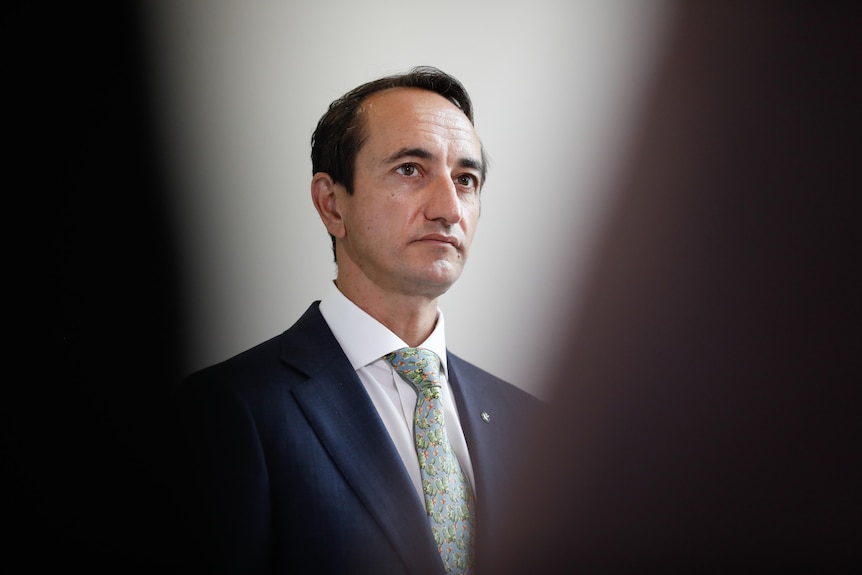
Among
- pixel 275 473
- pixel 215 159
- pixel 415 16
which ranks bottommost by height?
pixel 275 473

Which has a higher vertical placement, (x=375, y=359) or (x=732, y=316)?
(x=732, y=316)

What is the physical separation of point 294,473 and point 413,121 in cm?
44

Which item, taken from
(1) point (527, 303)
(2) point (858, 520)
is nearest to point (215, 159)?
(1) point (527, 303)

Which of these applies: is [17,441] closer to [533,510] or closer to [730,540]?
[533,510]

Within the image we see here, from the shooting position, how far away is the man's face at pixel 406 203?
0.95 m

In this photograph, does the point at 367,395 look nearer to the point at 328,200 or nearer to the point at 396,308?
the point at 396,308

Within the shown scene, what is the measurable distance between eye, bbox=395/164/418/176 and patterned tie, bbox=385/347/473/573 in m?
0.21

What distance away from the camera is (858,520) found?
4.23 feet

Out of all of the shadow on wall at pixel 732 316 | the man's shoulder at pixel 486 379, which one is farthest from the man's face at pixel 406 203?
the shadow on wall at pixel 732 316

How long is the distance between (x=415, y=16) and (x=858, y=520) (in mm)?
1058

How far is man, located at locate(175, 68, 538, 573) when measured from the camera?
850 mm

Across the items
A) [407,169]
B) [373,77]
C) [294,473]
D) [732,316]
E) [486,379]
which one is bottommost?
[294,473]

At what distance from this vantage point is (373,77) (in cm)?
104

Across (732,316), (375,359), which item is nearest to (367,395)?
(375,359)
